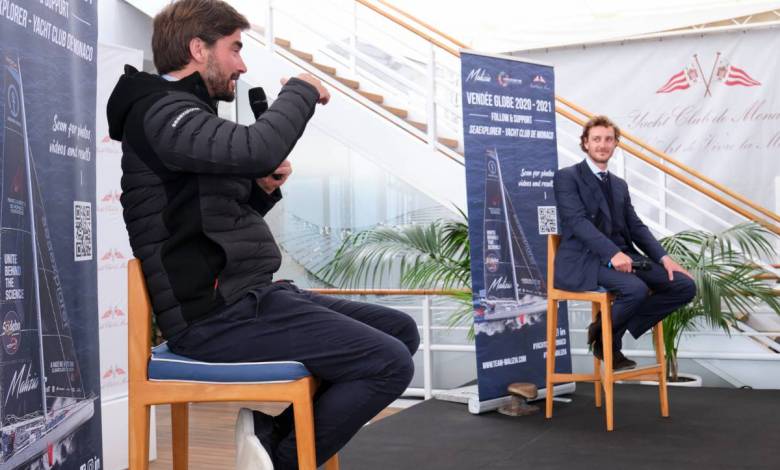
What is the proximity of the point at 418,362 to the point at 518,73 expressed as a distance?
5.60 feet

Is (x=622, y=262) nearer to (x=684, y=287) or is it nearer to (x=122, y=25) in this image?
(x=684, y=287)

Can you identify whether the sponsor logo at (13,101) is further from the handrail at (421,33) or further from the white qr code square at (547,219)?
the handrail at (421,33)

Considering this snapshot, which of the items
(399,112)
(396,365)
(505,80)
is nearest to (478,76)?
(505,80)

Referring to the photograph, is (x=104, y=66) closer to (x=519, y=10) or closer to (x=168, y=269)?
(x=168, y=269)

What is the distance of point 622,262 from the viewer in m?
3.56

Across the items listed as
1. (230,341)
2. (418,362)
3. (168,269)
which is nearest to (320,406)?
(230,341)

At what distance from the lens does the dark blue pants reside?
1.70 meters

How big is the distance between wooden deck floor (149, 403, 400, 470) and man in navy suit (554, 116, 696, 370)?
1.14 metres

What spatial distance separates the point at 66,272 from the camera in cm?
189

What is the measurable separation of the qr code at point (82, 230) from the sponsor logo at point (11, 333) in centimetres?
27

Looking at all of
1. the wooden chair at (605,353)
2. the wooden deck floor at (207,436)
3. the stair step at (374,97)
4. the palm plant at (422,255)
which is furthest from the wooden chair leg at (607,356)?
the stair step at (374,97)

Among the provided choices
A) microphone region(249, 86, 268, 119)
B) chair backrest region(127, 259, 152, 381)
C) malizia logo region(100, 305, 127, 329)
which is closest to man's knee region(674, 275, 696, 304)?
malizia logo region(100, 305, 127, 329)

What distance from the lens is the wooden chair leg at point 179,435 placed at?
6.17 feet

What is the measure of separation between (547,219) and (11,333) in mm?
2857
